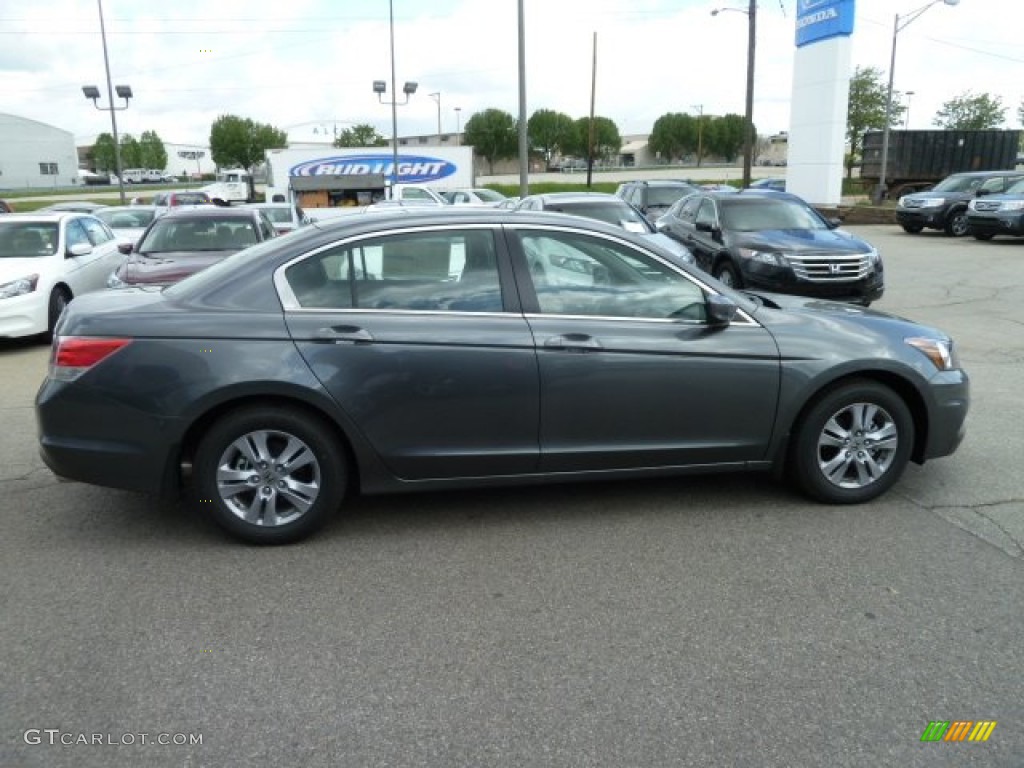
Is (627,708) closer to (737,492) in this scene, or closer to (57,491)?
(737,492)

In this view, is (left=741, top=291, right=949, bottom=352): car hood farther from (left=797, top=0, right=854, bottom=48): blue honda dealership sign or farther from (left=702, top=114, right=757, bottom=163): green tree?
(left=702, top=114, right=757, bottom=163): green tree

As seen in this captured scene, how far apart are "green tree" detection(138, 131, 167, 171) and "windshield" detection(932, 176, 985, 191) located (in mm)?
115881

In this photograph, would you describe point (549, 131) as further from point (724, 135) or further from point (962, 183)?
point (962, 183)

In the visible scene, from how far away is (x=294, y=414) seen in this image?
4.08m

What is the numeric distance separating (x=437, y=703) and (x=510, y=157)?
353ft

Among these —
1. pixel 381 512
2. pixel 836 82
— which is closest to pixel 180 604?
pixel 381 512

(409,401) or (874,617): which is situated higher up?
(409,401)

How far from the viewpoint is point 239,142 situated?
96.1m

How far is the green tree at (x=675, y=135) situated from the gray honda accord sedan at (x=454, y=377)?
410ft

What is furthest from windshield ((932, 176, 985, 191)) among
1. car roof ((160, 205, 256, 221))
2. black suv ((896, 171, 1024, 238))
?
car roof ((160, 205, 256, 221))

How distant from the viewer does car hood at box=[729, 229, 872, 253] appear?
424 inches

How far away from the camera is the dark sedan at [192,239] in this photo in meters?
10.2

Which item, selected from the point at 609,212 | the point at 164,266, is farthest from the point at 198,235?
the point at 609,212

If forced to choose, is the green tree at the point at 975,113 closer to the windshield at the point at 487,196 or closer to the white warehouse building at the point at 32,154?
the windshield at the point at 487,196
